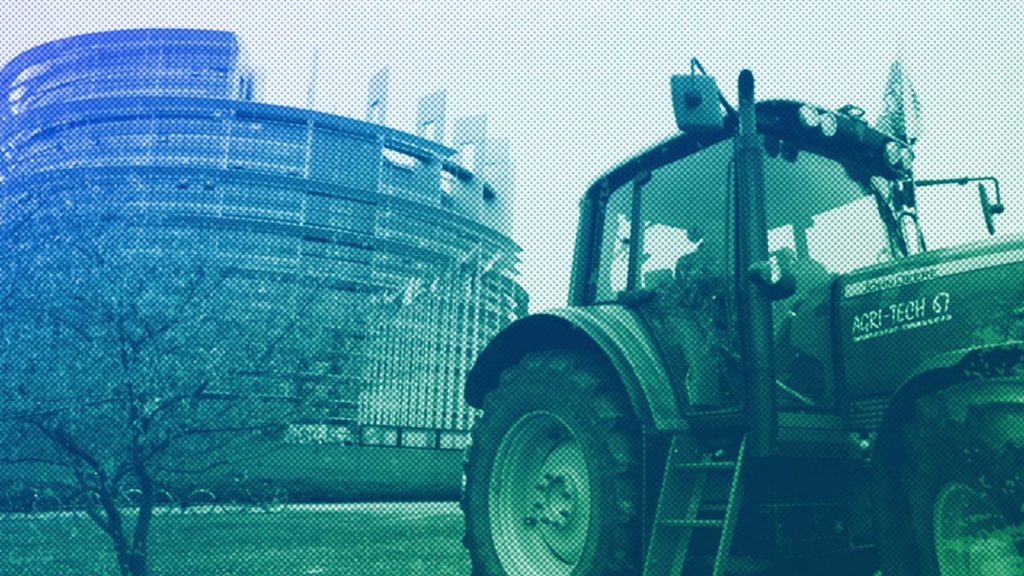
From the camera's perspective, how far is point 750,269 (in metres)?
3.44

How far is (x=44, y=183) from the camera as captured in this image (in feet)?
16.1

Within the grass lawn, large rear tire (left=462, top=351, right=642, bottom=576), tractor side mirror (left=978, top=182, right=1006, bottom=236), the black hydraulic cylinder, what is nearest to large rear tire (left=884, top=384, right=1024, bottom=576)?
the black hydraulic cylinder

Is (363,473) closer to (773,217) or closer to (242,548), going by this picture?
(242,548)

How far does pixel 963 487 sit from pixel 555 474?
7.06ft

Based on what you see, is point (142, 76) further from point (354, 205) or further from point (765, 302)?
point (765, 302)

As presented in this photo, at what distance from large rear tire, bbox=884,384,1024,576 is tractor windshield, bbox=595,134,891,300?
139cm

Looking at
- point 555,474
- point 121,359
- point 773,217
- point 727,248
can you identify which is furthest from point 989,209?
point 121,359

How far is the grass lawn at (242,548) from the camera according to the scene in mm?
7082

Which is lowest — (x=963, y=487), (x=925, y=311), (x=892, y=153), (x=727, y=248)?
(x=963, y=487)

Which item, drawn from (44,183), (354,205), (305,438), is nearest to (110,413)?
(44,183)

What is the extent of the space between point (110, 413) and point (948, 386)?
207 inches

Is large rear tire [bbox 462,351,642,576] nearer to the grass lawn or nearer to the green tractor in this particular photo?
the green tractor

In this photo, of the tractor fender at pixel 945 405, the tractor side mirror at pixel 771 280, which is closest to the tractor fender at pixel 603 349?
the tractor side mirror at pixel 771 280

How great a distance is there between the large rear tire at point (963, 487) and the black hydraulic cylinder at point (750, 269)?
613 millimetres
